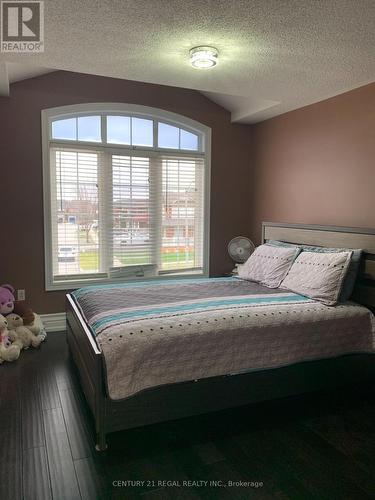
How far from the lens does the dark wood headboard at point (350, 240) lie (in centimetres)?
318

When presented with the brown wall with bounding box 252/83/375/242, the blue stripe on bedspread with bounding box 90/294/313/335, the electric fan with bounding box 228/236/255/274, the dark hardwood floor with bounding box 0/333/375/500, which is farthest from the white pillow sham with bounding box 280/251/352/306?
the electric fan with bounding box 228/236/255/274

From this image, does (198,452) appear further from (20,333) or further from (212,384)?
(20,333)

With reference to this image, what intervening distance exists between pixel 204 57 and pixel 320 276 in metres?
1.90

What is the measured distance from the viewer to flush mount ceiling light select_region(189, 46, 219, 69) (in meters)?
2.69

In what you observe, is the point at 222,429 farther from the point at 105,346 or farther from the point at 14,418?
the point at 14,418

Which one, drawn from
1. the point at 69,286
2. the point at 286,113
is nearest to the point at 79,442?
the point at 69,286

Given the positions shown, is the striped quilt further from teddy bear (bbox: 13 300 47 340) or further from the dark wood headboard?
teddy bear (bbox: 13 300 47 340)

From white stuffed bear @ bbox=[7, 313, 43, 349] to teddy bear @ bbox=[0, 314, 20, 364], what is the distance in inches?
4.8

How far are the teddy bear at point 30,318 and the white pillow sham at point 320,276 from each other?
8.11 feet

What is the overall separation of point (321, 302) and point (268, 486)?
146 centimetres

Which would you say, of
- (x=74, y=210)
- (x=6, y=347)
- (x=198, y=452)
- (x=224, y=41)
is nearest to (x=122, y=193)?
(x=74, y=210)

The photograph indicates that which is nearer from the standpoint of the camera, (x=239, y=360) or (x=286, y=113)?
(x=239, y=360)

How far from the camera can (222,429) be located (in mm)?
2447

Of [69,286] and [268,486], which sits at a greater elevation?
[69,286]
